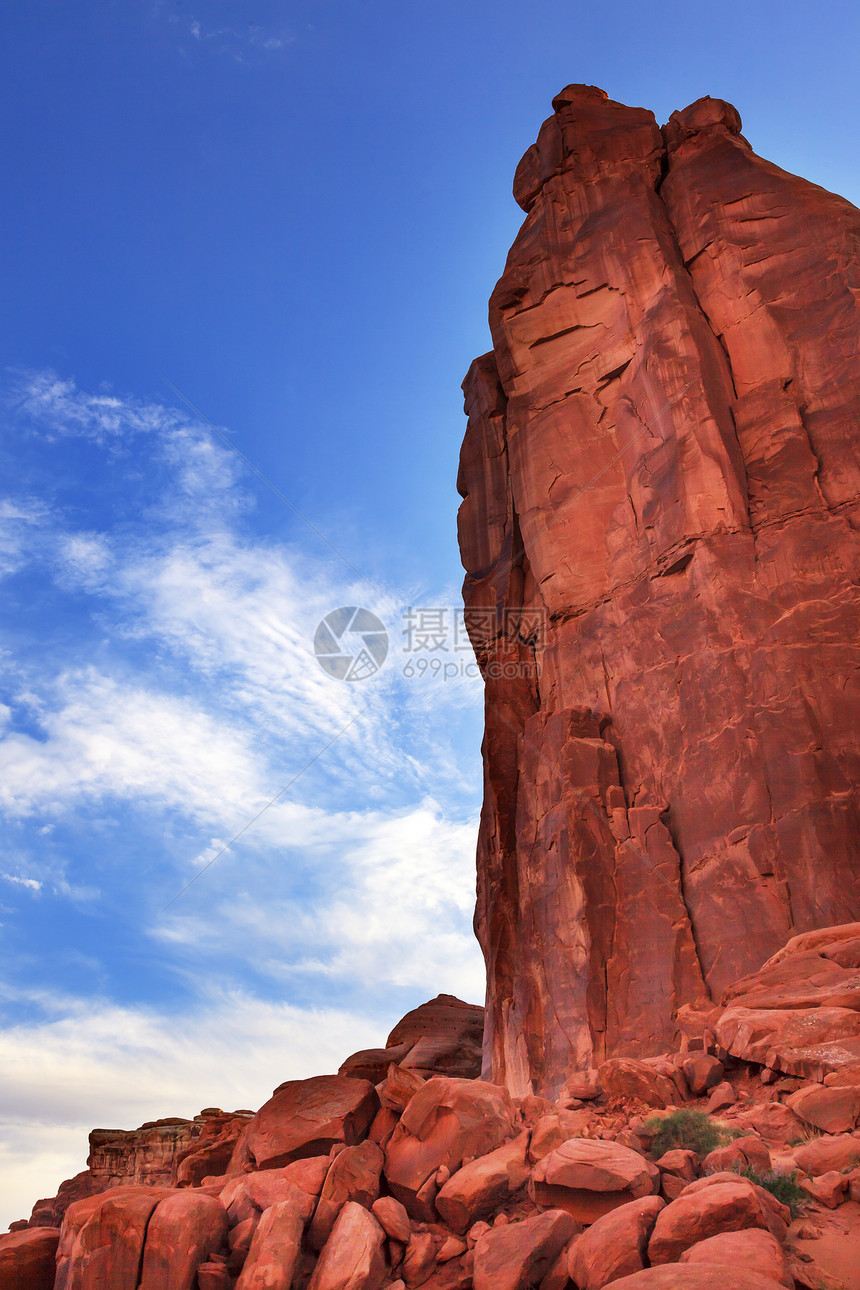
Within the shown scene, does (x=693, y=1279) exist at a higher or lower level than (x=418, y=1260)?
higher

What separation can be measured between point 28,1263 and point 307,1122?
382 cm

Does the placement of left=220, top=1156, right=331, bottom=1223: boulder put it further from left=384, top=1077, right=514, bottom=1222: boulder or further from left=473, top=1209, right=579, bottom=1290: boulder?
left=473, top=1209, right=579, bottom=1290: boulder

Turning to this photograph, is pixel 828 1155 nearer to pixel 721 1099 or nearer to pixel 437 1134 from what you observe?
pixel 721 1099

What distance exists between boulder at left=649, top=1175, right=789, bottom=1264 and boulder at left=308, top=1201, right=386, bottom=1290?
10.5 ft

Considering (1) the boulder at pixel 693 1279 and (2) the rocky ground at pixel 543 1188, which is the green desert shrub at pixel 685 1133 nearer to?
(2) the rocky ground at pixel 543 1188

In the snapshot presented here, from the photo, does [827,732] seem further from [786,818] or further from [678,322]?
[678,322]

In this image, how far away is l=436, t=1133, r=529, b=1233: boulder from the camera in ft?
33.7

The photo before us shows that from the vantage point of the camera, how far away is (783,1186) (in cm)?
899

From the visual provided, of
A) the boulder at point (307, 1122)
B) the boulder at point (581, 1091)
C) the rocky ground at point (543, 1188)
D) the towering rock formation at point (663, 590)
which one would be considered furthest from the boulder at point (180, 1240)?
the towering rock formation at point (663, 590)

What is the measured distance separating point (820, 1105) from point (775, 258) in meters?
24.7

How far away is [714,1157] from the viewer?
9.79m

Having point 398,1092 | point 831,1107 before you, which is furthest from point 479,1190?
point 831,1107

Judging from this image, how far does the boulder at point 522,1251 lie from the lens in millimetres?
8641

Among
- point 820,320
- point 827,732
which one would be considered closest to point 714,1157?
point 827,732
